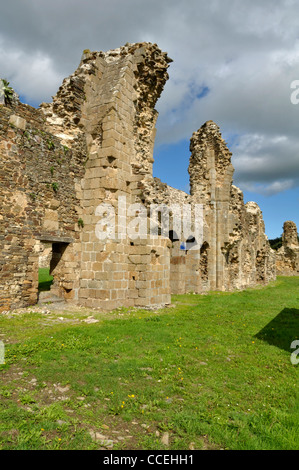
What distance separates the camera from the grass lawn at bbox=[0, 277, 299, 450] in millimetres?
3162

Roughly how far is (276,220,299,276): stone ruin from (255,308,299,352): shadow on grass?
3059 cm

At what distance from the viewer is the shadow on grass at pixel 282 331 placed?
22.4 feet

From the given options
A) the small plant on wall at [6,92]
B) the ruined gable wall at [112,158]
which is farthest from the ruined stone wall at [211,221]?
the small plant on wall at [6,92]

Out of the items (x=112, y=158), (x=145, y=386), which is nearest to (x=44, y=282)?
(x=112, y=158)

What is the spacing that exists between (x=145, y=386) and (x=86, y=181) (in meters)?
8.19

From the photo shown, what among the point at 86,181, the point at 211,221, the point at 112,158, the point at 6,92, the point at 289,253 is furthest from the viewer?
the point at 289,253

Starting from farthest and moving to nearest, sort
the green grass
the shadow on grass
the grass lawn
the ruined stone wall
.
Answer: the ruined stone wall
the green grass
the shadow on grass
the grass lawn

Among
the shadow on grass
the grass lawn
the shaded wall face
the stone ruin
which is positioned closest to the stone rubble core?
the shaded wall face

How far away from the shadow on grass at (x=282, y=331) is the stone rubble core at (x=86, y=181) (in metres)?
4.12

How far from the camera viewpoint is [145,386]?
4.38m

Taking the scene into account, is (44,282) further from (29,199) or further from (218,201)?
(218,201)

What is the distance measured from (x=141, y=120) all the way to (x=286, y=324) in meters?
9.28

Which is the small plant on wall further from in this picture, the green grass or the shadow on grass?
the shadow on grass

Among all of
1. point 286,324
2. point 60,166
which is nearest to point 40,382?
point 286,324
